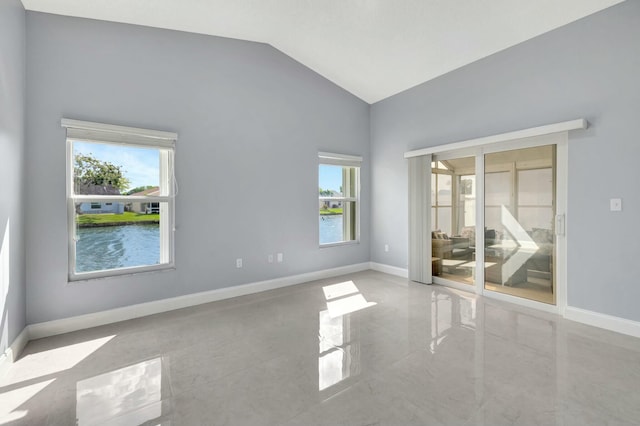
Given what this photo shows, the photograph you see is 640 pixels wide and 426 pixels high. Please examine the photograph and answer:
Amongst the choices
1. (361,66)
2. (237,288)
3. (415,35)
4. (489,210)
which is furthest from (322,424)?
(361,66)

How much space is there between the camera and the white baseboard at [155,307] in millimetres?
2971

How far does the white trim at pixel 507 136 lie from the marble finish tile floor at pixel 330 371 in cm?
209

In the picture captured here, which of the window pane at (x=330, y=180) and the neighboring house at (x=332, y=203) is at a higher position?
the window pane at (x=330, y=180)

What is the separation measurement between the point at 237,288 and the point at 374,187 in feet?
10.0

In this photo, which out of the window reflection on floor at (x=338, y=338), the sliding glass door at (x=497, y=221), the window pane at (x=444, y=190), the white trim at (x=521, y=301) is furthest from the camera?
the window pane at (x=444, y=190)

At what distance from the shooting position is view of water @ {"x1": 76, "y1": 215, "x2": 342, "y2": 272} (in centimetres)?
318

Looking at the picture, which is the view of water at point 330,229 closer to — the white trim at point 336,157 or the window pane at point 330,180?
the window pane at point 330,180

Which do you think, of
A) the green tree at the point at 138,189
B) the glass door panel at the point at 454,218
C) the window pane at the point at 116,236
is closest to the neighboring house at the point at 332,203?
the glass door panel at the point at 454,218

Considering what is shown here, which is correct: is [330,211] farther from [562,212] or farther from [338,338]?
[562,212]

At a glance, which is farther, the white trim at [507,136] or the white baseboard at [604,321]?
the white trim at [507,136]

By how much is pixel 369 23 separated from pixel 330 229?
3.11 metres

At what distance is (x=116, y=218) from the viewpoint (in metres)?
3.32

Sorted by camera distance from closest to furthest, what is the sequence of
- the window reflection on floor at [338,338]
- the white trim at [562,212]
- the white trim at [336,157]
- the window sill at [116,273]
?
1. the window reflection on floor at [338,338]
2. the window sill at [116,273]
3. the white trim at [562,212]
4. the white trim at [336,157]

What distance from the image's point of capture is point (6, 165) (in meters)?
2.41
